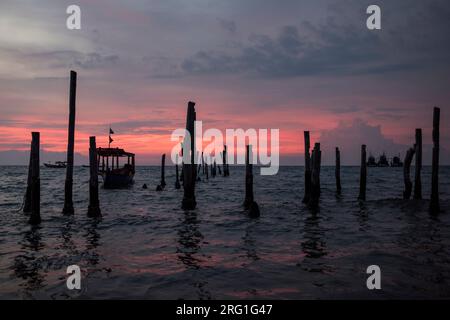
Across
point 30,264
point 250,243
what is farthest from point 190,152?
point 30,264

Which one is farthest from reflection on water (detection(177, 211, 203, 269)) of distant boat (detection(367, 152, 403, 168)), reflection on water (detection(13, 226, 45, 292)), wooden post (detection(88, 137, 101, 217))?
distant boat (detection(367, 152, 403, 168))

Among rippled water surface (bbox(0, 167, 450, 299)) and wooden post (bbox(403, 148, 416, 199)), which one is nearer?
rippled water surface (bbox(0, 167, 450, 299))

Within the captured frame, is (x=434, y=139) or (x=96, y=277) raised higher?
(x=434, y=139)

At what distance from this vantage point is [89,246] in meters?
10.1

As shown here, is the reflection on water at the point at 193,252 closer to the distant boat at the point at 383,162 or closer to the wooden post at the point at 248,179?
the wooden post at the point at 248,179

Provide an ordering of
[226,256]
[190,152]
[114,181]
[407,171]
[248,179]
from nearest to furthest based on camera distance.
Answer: [226,256]
[190,152]
[248,179]
[407,171]
[114,181]

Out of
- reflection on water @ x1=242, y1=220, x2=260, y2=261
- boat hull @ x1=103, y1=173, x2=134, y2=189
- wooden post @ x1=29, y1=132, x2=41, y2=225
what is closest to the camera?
reflection on water @ x1=242, y1=220, x2=260, y2=261

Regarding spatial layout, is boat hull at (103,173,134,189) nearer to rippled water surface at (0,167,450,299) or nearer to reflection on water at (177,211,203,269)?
rippled water surface at (0,167,450,299)

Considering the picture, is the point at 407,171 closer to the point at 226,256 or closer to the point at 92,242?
the point at 226,256
